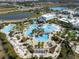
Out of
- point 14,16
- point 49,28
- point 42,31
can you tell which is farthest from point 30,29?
point 14,16

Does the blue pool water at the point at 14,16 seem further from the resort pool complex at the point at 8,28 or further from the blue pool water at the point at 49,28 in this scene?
the blue pool water at the point at 49,28

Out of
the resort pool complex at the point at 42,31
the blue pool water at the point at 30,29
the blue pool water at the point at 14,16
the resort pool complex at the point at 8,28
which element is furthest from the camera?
the blue pool water at the point at 14,16

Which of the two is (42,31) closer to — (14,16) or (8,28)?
(8,28)

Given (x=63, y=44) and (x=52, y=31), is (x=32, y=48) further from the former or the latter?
(x=52, y=31)

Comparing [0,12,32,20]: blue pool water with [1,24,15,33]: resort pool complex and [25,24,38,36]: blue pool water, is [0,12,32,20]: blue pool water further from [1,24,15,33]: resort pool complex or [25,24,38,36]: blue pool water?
[25,24,38,36]: blue pool water

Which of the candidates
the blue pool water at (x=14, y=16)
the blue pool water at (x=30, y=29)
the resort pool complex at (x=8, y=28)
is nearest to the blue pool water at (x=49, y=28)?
the blue pool water at (x=30, y=29)

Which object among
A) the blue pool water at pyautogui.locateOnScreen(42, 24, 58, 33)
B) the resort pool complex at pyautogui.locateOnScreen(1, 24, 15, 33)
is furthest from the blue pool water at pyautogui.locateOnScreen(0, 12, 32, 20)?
the blue pool water at pyautogui.locateOnScreen(42, 24, 58, 33)

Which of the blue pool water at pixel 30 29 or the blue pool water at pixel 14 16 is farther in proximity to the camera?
the blue pool water at pixel 14 16

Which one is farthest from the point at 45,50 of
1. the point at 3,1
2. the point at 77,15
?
the point at 3,1
